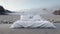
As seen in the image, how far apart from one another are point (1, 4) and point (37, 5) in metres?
1.16

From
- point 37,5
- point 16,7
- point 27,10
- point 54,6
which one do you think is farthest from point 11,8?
point 54,6

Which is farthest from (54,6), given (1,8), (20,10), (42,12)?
(1,8)

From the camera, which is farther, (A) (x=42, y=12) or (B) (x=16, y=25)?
(A) (x=42, y=12)

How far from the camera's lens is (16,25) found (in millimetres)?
3078

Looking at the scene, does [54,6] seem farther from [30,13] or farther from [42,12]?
[30,13]

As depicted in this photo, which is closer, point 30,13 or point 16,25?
point 16,25

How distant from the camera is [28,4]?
440 cm

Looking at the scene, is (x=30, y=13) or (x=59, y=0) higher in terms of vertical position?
(x=59, y=0)

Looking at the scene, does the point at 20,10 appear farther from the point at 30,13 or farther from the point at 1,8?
the point at 1,8

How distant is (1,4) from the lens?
4.39 m

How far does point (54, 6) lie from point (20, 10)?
1101mm

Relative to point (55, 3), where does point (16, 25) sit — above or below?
below

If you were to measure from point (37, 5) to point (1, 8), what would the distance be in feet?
3.79

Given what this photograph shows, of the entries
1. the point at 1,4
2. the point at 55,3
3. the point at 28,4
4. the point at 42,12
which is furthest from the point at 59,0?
the point at 1,4
